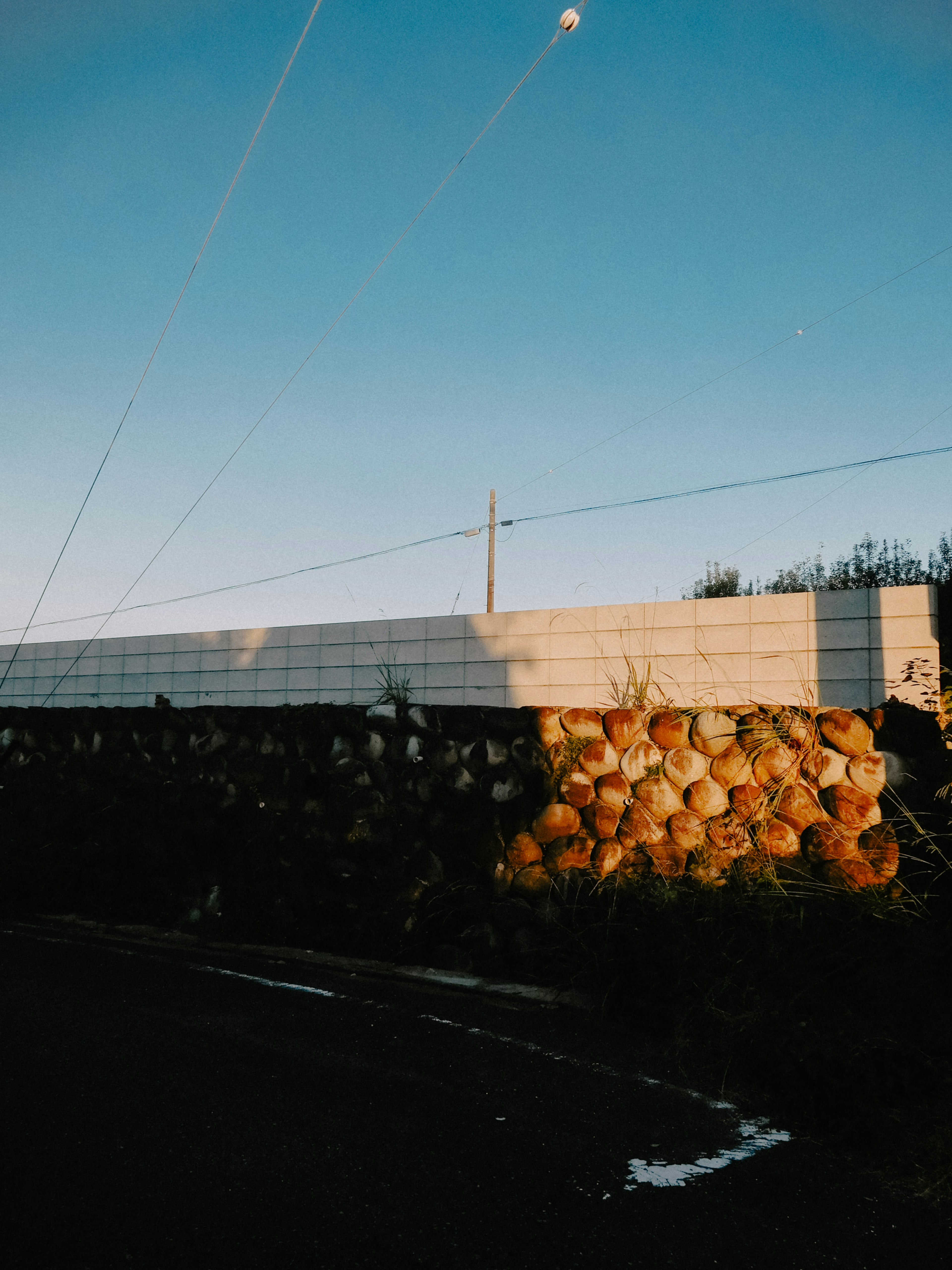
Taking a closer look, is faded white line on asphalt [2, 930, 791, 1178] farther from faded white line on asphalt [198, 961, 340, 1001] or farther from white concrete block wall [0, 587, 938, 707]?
white concrete block wall [0, 587, 938, 707]

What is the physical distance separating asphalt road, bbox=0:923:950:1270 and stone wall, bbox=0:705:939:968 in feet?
3.98

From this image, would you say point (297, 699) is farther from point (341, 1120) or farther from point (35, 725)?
point (341, 1120)

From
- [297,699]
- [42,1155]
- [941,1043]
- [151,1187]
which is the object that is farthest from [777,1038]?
[297,699]

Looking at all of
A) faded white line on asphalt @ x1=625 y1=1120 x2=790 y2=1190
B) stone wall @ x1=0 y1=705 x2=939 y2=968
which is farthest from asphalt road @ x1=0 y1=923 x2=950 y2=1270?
stone wall @ x1=0 y1=705 x2=939 y2=968

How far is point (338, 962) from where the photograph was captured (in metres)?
5.65

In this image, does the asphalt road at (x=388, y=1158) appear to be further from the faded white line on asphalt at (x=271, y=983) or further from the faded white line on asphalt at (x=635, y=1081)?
the faded white line on asphalt at (x=271, y=983)

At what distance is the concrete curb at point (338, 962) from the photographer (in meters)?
4.79

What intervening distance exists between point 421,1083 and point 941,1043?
6.54ft

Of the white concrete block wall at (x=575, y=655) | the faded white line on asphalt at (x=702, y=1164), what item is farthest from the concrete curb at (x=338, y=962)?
the white concrete block wall at (x=575, y=655)

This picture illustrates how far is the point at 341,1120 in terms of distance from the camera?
3029 mm

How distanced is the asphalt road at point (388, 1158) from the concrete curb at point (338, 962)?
0.42m

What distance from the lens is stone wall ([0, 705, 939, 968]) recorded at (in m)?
4.71

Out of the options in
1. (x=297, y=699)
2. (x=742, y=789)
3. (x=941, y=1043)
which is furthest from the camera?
(x=297, y=699)

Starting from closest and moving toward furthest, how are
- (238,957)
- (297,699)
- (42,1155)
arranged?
(42,1155) → (238,957) → (297,699)
